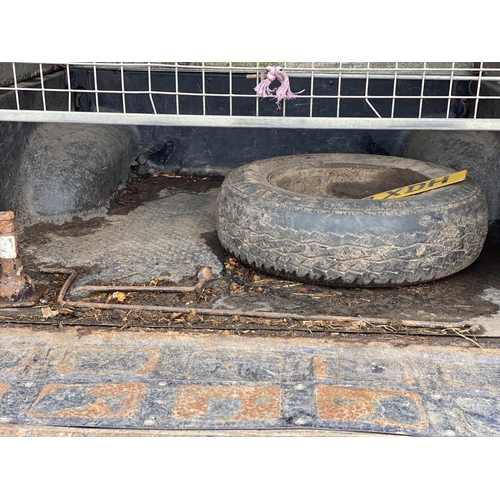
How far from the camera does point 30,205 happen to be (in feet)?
12.0

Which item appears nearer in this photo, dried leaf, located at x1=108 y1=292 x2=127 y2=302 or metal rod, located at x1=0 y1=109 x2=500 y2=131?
metal rod, located at x1=0 y1=109 x2=500 y2=131

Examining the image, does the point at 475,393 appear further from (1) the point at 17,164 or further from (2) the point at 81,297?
(1) the point at 17,164

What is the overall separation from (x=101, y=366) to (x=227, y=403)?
0.50 meters

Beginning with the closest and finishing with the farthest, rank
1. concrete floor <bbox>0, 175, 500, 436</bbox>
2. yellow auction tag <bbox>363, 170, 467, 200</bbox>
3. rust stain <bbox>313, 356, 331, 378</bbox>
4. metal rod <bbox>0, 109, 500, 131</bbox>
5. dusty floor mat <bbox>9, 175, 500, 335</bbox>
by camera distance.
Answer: concrete floor <bbox>0, 175, 500, 436</bbox>, rust stain <bbox>313, 356, 331, 378</bbox>, metal rod <bbox>0, 109, 500, 131</bbox>, dusty floor mat <bbox>9, 175, 500, 335</bbox>, yellow auction tag <bbox>363, 170, 467, 200</bbox>

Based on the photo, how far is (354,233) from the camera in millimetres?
2748

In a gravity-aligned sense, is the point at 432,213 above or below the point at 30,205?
above

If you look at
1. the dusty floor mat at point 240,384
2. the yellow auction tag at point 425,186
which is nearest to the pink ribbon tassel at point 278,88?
the yellow auction tag at point 425,186

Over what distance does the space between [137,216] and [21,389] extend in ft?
6.18

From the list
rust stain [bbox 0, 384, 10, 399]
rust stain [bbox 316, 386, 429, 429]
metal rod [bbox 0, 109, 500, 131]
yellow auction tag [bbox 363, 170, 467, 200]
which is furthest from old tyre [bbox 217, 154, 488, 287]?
rust stain [bbox 0, 384, 10, 399]

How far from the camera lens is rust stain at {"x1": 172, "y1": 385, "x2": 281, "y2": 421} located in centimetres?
196

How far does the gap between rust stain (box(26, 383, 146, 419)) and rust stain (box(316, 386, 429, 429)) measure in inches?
23.2

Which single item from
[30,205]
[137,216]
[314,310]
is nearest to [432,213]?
[314,310]

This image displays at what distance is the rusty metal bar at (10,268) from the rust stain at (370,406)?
1365 mm

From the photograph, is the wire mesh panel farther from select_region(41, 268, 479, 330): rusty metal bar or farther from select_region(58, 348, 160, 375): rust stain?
select_region(58, 348, 160, 375): rust stain
